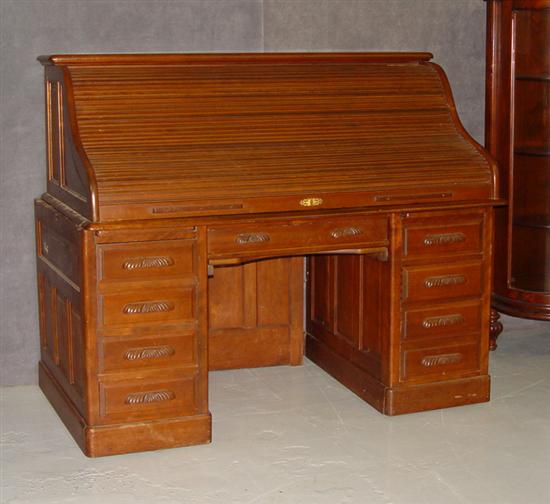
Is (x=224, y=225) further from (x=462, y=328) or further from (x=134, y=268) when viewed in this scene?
(x=462, y=328)

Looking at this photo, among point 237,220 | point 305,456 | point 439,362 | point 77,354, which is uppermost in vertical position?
point 237,220

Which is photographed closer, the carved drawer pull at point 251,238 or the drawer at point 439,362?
the carved drawer pull at point 251,238

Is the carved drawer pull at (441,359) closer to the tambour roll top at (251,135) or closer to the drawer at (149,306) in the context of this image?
the tambour roll top at (251,135)

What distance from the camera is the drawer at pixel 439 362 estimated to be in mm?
4125

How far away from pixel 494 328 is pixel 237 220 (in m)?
1.76

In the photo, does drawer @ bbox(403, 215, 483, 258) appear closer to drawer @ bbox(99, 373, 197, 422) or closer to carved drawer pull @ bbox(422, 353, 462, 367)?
carved drawer pull @ bbox(422, 353, 462, 367)

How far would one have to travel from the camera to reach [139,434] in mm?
3766

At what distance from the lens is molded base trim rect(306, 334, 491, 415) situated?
4.12 m

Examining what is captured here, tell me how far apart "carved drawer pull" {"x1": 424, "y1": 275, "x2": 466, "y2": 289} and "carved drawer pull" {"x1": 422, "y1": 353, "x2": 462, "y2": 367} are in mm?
285

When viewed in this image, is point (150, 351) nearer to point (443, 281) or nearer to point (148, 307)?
point (148, 307)

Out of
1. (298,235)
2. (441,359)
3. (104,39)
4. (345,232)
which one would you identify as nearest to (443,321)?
(441,359)

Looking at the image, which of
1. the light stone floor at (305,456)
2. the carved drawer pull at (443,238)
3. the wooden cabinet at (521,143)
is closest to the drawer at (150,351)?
the light stone floor at (305,456)

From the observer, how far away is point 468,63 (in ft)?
16.4

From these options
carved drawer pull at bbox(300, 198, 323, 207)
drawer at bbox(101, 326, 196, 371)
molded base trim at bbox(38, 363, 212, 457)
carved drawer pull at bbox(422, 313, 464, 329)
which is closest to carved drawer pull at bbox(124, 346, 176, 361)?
drawer at bbox(101, 326, 196, 371)
